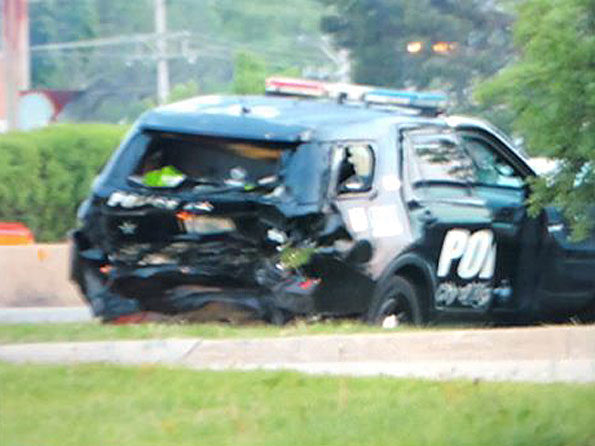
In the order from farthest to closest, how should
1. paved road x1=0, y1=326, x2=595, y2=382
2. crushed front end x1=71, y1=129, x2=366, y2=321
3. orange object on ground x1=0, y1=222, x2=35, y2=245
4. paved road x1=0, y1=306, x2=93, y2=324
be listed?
orange object on ground x1=0, y1=222, x2=35, y2=245
paved road x1=0, y1=306, x2=93, y2=324
crushed front end x1=71, y1=129, x2=366, y2=321
paved road x1=0, y1=326, x2=595, y2=382

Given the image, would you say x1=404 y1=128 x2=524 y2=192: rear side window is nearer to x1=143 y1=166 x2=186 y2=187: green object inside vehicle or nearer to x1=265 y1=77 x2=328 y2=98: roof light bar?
x1=265 y1=77 x2=328 y2=98: roof light bar

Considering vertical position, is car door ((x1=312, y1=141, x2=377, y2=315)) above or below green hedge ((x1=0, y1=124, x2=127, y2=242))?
above

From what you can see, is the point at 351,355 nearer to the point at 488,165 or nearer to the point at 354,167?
the point at 354,167

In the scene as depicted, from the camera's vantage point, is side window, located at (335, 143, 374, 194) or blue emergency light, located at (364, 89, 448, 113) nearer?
side window, located at (335, 143, 374, 194)

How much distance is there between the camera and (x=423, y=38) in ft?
82.9

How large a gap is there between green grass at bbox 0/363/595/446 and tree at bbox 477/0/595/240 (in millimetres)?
1562

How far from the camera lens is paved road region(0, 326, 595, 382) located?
8.67 metres

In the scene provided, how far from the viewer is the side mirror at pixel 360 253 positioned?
32.7ft

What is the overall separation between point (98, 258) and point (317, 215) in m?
1.57

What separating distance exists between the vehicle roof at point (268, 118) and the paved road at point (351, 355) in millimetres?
1683

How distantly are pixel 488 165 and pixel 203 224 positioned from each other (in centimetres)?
247

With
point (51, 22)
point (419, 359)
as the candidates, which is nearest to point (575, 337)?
point (419, 359)

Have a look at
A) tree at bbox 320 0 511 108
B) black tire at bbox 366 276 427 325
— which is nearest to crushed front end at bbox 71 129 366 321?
black tire at bbox 366 276 427 325

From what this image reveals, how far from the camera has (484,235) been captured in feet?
36.3
